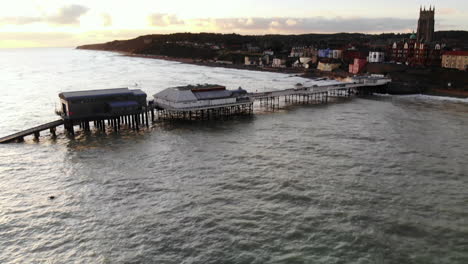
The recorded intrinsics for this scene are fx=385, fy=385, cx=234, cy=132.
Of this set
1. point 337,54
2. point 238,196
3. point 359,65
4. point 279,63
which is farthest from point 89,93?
point 337,54

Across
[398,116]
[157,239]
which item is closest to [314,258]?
[157,239]

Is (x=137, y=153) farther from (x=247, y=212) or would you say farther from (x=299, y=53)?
(x=299, y=53)

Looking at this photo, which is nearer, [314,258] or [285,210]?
[314,258]

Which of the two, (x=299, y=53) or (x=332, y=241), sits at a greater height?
(x=299, y=53)

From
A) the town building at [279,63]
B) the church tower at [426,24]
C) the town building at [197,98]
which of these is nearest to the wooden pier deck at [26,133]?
the town building at [197,98]

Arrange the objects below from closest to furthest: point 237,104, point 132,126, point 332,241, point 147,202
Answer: point 332,241, point 147,202, point 132,126, point 237,104

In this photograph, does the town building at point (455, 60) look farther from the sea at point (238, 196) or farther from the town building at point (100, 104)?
the town building at point (100, 104)

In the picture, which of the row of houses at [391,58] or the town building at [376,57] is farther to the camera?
the town building at [376,57]
